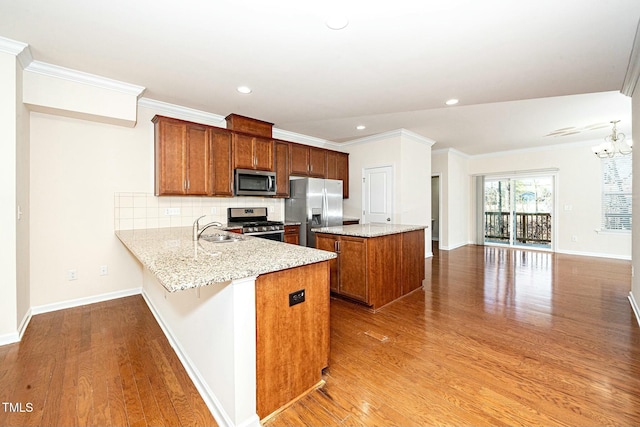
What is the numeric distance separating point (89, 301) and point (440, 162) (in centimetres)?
723

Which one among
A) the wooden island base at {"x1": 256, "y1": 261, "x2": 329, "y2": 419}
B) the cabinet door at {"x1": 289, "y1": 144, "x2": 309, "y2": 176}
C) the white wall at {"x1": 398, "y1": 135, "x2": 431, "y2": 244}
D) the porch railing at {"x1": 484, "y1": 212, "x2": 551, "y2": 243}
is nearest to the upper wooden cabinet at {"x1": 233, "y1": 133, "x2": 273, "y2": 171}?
the cabinet door at {"x1": 289, "y1": 144, "x2": 309, "y2": 176}

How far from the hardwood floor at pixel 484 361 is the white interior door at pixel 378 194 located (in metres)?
1.99

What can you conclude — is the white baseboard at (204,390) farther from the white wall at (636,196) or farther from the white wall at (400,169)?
the white wall at (400,169)

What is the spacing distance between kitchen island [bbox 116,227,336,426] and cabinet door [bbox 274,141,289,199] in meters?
2.75

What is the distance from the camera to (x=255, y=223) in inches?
166

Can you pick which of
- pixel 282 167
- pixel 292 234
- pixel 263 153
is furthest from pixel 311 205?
pixel 263 153

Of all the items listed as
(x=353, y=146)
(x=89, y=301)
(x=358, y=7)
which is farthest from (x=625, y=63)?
(x=89, y=301)

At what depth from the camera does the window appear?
5.39 m

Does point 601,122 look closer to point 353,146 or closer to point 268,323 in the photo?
point 353,146

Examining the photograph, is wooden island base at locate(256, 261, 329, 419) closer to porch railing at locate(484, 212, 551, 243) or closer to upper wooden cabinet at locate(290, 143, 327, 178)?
upper wooden cabinet at locate(290, 143, 327, 178)

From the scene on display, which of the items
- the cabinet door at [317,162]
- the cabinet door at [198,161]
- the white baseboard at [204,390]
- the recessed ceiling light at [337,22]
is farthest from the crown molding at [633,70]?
the cabinet door at [198,161]

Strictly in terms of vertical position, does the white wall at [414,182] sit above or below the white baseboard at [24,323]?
above

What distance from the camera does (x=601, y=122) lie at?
13.8ft

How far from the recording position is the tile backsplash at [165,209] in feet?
10.9
